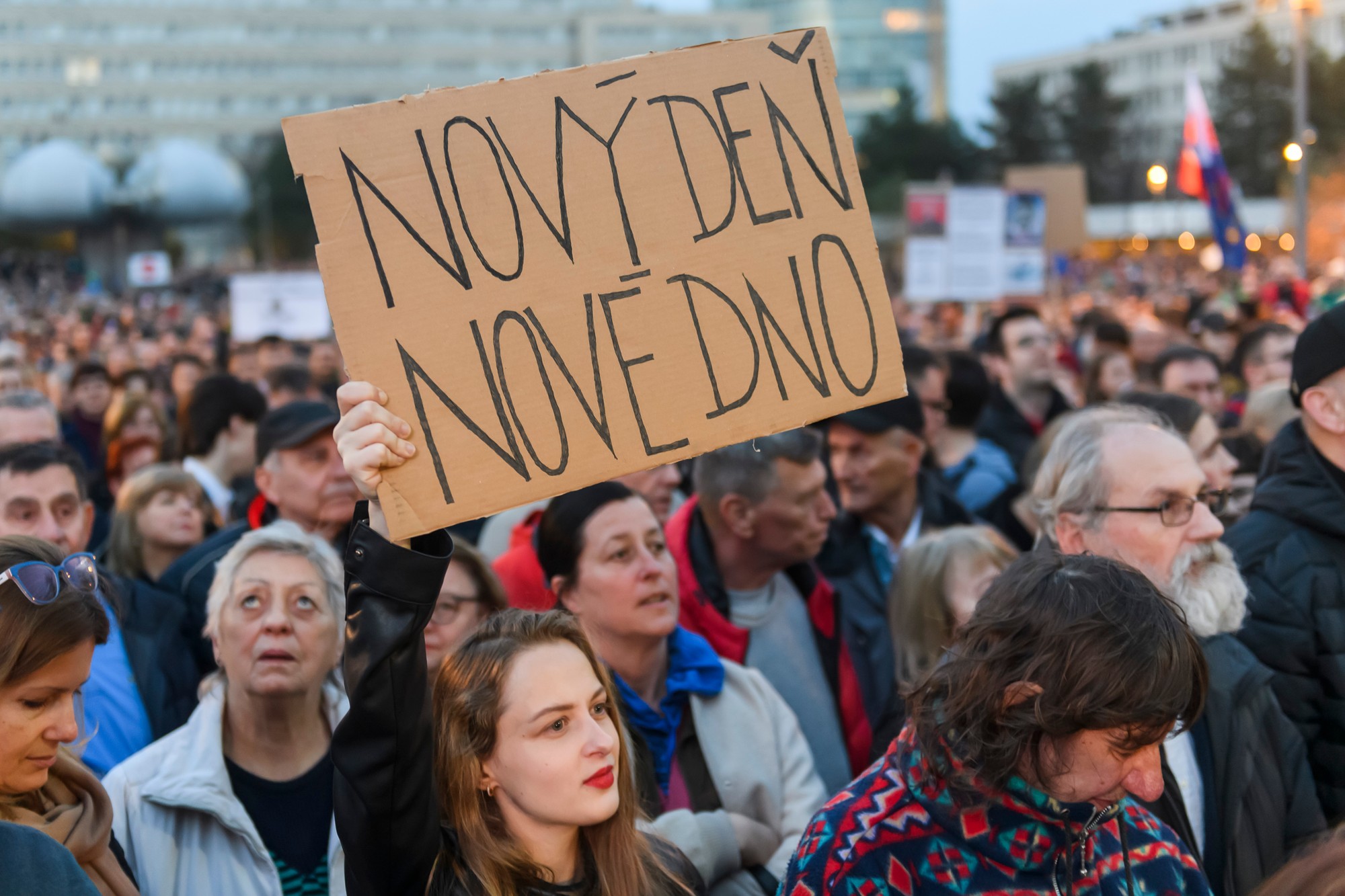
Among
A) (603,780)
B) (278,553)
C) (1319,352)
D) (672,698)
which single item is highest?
(278,553)

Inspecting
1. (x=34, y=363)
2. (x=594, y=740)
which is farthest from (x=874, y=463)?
(x=34, y=363)

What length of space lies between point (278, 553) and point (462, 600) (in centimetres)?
54

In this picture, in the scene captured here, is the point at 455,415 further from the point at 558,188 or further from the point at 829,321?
the point at 829,321

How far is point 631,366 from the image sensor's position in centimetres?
227

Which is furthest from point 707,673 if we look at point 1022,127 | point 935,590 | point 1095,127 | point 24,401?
point 1095,127

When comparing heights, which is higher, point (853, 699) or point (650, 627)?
point (650, 627)

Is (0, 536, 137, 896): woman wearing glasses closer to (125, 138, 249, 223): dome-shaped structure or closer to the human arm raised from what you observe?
the human arm raised

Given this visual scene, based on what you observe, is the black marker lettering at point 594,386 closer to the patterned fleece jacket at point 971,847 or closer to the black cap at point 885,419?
the patterned fleece jacket at point 971,847

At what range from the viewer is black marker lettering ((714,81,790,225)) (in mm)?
2369

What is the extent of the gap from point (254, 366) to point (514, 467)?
920 cm

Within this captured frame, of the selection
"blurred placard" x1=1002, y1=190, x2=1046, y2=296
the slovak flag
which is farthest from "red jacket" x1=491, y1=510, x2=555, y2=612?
the slovak flag

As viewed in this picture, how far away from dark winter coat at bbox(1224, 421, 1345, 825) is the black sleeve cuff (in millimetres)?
2016

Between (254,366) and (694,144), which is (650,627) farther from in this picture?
(254,366)

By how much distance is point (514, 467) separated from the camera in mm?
2174
